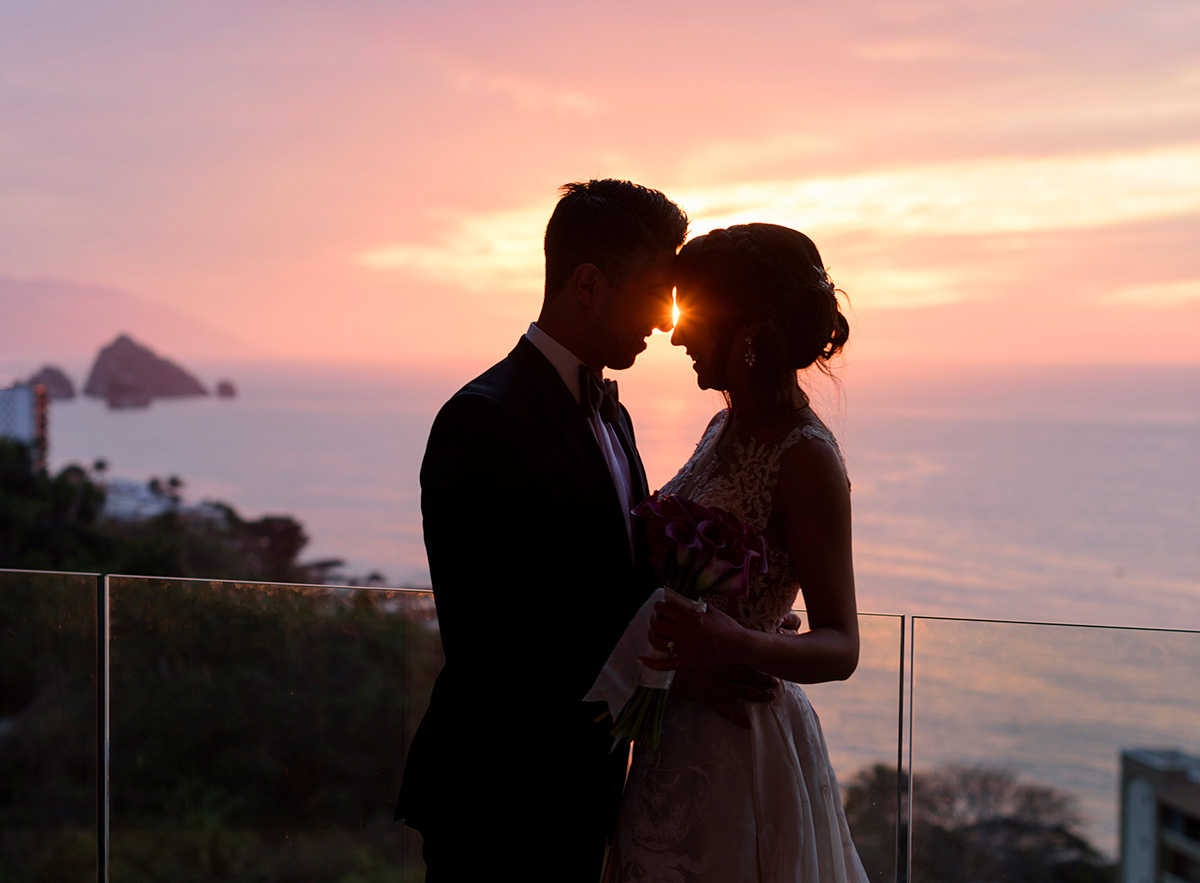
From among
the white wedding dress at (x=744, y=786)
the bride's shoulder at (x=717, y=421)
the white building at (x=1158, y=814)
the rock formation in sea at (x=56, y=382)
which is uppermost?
the rock formation in sea at (x=56, y=382)

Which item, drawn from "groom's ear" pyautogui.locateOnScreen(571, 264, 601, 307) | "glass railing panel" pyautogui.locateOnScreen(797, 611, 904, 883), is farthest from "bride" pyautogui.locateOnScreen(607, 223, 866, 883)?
"glass railing panel" pyautogui.locateOnScreen(797, 611, 904, 883)

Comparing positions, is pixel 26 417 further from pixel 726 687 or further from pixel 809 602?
pixel 809 602

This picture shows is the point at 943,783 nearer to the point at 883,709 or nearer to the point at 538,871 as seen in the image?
the point at 883,709

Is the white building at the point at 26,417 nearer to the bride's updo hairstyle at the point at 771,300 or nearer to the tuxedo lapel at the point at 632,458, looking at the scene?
the tuxedo lapel at the point at 632,458

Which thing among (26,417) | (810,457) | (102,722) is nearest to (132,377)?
(26,417)

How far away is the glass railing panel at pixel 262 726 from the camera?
10.8 ft

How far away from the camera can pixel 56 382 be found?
45.9 metres

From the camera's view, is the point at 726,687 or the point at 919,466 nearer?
the point at 726,687

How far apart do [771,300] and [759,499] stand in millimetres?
390

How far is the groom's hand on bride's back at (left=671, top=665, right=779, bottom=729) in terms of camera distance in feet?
6.56

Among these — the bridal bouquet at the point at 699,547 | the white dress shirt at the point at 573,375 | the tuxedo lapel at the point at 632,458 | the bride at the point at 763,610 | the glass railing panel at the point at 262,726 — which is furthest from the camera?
the glass railing panel at the point at 262,726

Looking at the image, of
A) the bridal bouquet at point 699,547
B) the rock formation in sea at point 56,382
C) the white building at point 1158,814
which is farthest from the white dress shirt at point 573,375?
the rock formation in sea at point 56,382

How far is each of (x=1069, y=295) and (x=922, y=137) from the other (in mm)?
12639

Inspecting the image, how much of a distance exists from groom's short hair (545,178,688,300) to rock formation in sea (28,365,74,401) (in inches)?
1885
